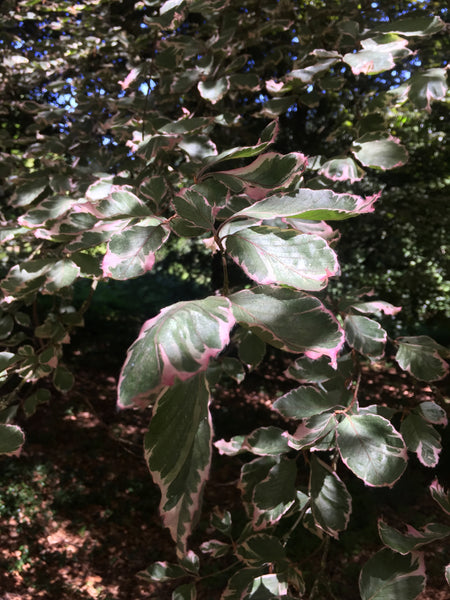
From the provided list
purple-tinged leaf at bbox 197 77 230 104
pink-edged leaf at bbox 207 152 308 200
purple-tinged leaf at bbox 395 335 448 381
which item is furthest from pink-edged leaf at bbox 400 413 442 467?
purple-tinged leaf at bbox 197 77 230 104

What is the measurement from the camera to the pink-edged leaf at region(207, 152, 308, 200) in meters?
0.65

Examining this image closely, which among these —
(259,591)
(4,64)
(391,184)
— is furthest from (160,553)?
(391,184)

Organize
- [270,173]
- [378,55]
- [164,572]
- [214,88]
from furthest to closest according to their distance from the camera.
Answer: [214,88] < [164,572] < [378,55] < [270,173]

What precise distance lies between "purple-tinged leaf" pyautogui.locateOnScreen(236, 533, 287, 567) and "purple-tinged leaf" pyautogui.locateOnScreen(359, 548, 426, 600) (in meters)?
0.27

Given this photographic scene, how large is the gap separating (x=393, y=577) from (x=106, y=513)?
3.06 metres

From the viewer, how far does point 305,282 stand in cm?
51

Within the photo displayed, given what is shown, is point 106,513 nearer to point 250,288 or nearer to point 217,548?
point 217,548

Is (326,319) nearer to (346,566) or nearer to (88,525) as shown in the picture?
(346,566)

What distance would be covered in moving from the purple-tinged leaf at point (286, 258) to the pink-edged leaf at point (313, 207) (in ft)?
0.09

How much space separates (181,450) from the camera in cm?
43

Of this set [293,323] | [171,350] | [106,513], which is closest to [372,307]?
[293,323]

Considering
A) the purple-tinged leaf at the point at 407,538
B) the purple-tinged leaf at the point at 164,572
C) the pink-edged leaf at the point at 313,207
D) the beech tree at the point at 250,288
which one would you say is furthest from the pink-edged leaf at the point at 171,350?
the purple-tinged leaf at the point at 164,572

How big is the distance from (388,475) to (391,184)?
445 centimetres

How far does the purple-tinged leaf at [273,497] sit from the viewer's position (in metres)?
0.99
